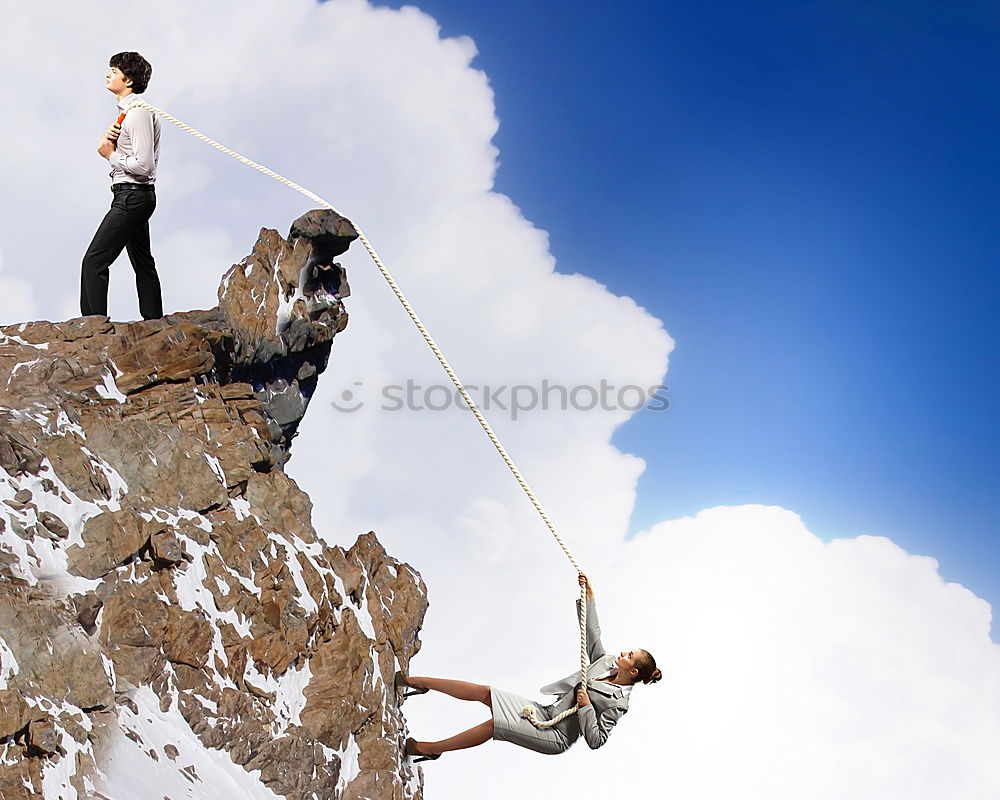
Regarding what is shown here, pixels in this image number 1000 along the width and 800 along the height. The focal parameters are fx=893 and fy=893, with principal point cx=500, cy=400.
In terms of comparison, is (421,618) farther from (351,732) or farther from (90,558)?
(90,558)

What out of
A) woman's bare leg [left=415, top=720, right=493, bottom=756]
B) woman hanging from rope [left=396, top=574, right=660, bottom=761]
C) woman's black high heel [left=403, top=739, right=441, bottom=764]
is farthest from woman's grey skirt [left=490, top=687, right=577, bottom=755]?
woman's black high heel [left=403, top=739, right=441, bottom=764]

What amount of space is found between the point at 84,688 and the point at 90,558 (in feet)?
4.83

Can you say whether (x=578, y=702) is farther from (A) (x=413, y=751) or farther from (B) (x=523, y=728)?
(A) (x=413, y=751)

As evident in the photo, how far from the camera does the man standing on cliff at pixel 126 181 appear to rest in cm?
1105

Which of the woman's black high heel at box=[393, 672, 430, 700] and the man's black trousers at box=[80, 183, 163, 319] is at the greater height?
the man's black trousers at box=[80, 183, 163, 319]

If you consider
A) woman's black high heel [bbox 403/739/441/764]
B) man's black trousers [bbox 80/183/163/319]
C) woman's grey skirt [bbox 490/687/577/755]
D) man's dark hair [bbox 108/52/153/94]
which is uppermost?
man's dark hair [bbox 108/52/153/94]

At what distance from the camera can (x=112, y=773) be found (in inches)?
319

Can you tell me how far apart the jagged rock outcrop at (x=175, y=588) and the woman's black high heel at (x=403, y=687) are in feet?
0.50

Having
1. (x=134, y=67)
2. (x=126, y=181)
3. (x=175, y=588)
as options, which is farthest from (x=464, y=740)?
(x=134, y=67)

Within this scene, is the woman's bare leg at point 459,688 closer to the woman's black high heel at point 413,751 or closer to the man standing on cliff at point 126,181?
the woman's black high heel at point 413,751

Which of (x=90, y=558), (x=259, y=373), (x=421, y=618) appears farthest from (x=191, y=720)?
(x=259, y=373)

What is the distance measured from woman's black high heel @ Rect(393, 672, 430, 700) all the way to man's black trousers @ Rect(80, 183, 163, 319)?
626cm

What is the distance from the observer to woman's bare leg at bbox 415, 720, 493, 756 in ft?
34.2

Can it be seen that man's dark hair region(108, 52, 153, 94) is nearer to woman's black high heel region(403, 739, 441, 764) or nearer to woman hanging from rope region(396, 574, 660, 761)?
woman hanging from rope region(396, 574, 660, 761)
